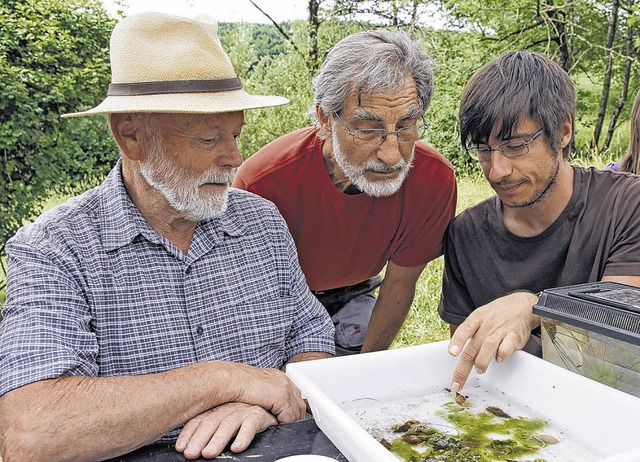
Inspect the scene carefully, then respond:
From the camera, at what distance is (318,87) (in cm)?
254

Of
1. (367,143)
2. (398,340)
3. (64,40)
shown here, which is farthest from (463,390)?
(64,40)

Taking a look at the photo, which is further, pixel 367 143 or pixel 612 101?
pixel 612 101

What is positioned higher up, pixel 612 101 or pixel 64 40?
pixel 64 40

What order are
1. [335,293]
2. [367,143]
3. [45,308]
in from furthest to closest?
[335,293] < [367,143] < [45,308]

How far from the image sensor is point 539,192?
87.1 inches

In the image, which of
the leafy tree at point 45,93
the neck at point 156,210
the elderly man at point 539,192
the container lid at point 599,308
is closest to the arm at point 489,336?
the container lid at point 599,308

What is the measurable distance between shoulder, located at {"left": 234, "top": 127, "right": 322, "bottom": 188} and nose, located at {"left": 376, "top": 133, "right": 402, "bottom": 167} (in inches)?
15.4

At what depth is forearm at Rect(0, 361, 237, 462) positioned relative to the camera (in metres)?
1.42

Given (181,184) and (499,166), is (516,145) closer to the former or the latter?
(499,166)

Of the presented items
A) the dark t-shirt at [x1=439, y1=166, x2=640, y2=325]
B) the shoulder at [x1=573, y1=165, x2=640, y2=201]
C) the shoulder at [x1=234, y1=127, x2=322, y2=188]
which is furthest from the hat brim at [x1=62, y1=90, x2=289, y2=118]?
the shoulder at [x1=573, y1=165, x2=640, y2=201]

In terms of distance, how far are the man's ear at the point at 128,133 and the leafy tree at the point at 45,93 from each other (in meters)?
2.89

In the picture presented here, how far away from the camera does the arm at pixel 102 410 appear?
142 cm

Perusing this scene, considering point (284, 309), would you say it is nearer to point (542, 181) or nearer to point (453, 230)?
point (453, 230)

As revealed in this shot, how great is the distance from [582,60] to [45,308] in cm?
858
